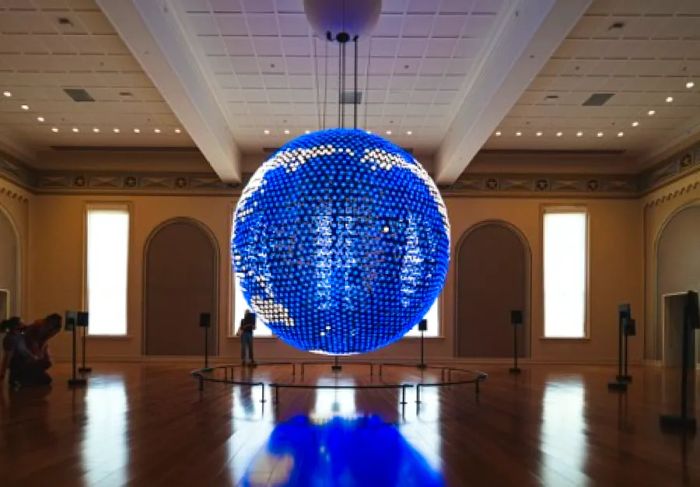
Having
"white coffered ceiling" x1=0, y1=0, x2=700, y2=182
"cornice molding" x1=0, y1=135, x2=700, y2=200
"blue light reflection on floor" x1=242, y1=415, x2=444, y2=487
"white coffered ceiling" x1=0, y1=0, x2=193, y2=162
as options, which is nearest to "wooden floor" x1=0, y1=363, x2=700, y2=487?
"blue light reflection on floor" x1=242, y1=415, x2=444, y2=487

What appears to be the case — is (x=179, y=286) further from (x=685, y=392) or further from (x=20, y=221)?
(x=685, y=392)

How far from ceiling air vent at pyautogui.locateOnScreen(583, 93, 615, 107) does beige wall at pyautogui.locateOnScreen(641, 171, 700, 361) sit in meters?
3.88

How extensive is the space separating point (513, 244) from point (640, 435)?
14.2 meters

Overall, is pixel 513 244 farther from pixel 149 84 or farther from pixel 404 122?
pixel 149 84

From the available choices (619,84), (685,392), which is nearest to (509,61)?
(619,84)

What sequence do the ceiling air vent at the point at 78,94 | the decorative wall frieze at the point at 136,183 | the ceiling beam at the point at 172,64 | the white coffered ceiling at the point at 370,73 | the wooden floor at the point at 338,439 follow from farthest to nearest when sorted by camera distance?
the decorative wall frieze at the point at 136,183 → the ceiling air vent at the point at 78,94 → the white coffered ceiling at the point at 370,73 → the ceiling beam at the point at 172,64 → the wooden floor at the point at 338,439

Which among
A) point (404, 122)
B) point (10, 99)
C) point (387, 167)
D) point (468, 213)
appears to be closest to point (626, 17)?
point (404, 122)

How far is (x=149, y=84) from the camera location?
1520 cm

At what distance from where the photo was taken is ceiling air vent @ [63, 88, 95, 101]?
15.7m

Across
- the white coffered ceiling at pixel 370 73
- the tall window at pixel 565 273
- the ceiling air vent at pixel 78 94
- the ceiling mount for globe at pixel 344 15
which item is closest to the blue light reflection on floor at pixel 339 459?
the ceiling mount for globe at pixel 344 15

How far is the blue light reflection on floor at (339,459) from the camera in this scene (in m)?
5.26

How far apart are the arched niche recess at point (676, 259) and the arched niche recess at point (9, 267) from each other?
17.3 m

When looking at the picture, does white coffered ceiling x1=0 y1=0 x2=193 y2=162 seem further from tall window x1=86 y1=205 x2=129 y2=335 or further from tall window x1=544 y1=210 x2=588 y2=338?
tall window x1=544 y1=210 x2=588 y2=338

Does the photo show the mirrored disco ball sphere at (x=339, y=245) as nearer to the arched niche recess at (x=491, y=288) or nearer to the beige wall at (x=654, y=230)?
the beige wall at (x=654, y=230)
